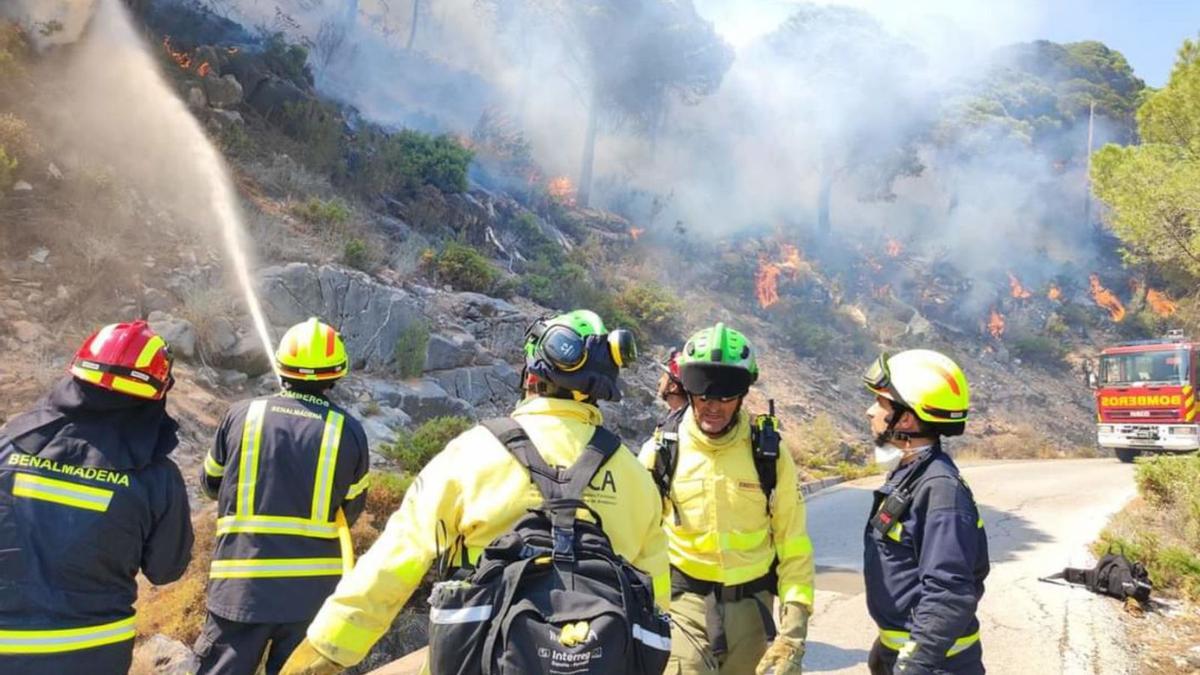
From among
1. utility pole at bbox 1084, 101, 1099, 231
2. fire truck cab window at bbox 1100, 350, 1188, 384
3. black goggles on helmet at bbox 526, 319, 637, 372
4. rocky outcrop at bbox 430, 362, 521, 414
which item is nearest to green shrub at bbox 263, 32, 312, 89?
rocky outcrop at bbox 430, 362, 521, 414

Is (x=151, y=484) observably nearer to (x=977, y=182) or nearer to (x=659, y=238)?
(x=659, y=238)

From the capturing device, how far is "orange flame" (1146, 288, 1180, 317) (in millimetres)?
31383

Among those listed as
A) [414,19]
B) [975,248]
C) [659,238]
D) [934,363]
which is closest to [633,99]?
[659,238]

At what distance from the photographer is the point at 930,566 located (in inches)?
84.8

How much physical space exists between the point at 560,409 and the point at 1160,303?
129 ft

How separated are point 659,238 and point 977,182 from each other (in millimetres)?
23318

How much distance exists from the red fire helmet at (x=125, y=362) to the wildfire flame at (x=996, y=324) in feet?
101

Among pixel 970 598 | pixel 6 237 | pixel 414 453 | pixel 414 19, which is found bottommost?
pixel 414 453

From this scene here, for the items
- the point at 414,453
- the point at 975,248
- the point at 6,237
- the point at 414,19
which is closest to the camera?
the point at 414,453

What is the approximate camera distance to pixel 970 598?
6.89 feet

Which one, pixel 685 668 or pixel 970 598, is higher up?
pixel 970 598

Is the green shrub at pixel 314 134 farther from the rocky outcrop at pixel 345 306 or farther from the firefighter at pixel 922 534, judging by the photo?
the firefighter at pixel 922 534

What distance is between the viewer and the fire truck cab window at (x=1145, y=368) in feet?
46.9

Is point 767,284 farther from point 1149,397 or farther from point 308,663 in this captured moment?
point 308,663
